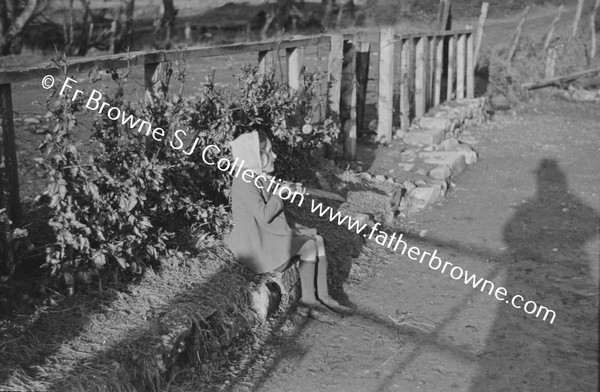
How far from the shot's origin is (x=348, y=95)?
8.52 meters

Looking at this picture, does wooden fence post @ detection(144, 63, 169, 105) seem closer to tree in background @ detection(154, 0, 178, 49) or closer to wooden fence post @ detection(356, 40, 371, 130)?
wooden fence post @ detection(356, 40, 371, 130)

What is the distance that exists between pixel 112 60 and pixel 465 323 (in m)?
3.09

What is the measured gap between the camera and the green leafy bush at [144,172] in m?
4.15

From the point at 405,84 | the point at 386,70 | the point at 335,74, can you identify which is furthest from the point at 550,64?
the point at 335,74

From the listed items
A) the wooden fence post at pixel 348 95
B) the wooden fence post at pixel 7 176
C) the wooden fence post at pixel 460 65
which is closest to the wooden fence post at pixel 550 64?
the wooden fence post at pixel 460 65

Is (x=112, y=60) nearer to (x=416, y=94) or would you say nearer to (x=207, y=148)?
(x=207, y=148)

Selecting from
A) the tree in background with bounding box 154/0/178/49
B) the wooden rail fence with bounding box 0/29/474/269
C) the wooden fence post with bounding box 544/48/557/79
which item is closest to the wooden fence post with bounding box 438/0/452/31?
the wooden rail fence with bounding box 0/29/474/269

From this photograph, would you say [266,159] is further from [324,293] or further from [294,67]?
[294,67]

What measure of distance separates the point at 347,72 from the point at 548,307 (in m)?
4.11

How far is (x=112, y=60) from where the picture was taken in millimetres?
4695

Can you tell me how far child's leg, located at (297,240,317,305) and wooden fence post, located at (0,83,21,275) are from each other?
192cm

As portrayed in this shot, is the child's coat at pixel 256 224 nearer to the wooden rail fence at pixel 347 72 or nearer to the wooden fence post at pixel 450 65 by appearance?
the wooden rail fence at pixel 347 72

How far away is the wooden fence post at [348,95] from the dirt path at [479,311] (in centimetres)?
139

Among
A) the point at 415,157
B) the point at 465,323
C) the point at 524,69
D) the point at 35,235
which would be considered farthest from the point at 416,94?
the point at 35,235
